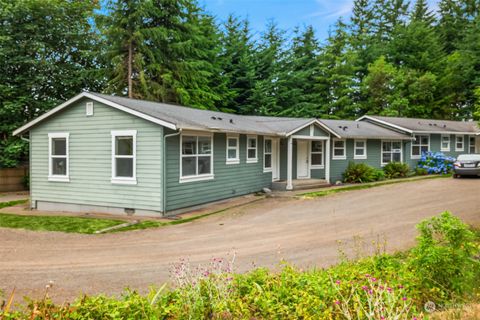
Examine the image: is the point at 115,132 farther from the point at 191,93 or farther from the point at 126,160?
the point at 191,93

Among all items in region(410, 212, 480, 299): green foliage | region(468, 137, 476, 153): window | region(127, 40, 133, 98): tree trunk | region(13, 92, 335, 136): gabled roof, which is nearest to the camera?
region(410, 212, 480, 299): green foliage

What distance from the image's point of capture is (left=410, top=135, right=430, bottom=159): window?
2679 centimetres

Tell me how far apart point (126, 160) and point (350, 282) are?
10.0 metres

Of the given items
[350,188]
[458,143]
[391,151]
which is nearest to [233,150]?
[350,188]

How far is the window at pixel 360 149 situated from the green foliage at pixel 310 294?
61.1 ft

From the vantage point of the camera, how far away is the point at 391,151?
2519 cm

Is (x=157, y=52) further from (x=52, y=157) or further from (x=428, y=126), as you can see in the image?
(x=428, y=126)

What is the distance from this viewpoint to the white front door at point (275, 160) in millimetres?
19253

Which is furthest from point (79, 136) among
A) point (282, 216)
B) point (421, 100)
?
point (421, 100)

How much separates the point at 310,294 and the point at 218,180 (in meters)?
10.9

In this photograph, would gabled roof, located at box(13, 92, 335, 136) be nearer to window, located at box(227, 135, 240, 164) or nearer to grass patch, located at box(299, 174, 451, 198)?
window, located at box(227, 135, 240, 164)

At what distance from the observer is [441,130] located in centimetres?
2795

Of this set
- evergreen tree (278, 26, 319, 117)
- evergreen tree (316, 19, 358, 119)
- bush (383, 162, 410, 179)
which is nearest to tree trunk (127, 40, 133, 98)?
evergreen tree (278, 26, 319, 117)

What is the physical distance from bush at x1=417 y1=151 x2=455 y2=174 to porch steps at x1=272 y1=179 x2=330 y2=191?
1066 centimetres
